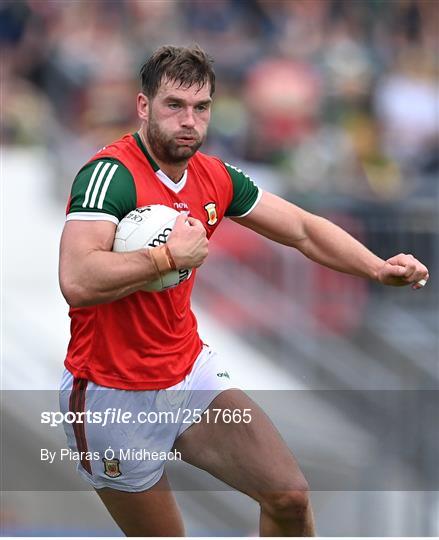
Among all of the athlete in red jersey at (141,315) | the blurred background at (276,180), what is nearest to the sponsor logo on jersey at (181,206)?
the athlete in red jersey at (141,315)

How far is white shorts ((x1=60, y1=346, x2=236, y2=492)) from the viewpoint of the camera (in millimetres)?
5316

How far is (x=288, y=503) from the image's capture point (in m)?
5.29

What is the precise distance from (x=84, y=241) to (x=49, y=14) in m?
9.26

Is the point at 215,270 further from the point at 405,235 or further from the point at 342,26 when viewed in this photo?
the point at 342,26

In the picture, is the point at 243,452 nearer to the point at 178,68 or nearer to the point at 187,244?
the point at 187,244

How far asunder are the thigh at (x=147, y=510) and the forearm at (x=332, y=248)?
122cm

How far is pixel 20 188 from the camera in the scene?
488 inches

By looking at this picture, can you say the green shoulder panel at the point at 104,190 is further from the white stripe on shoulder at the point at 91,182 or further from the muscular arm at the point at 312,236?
the muscular arm at the point at 312,236

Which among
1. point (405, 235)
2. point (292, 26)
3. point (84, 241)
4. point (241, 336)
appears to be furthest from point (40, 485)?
point (292, 26)

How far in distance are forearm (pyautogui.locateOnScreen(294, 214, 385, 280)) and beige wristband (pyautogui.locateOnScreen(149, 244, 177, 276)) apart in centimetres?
105

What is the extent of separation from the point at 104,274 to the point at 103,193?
36cm

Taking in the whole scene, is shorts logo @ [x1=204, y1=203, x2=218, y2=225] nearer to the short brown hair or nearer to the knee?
the short brown hair

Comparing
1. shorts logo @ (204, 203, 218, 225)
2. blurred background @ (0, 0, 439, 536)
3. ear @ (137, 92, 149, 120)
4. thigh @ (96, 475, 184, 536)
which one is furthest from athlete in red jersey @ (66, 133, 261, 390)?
blurred background @ (0, 0, 439, 536)

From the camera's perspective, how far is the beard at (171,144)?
5.12m
